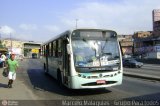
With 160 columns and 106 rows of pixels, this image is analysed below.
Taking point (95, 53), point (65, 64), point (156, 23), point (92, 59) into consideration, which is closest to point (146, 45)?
point (156, 23)

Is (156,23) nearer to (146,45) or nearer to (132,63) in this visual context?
(146,45)

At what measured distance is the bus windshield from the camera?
48.8 ft

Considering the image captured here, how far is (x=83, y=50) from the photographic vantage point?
49.2 feet

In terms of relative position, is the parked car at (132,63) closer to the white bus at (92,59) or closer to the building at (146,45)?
the white bus at (92,59)

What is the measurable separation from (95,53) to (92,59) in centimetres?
32

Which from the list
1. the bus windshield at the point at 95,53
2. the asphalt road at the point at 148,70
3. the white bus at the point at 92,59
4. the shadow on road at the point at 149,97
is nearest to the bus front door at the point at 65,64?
the white bus at the point at 92,59

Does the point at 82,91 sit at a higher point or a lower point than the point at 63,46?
lower

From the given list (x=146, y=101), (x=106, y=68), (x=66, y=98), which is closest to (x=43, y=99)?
(x=66, y=98)

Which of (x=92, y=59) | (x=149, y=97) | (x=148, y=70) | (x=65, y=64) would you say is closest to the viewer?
(x=149, y=97)

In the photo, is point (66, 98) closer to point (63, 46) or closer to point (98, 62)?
point (98, 62)

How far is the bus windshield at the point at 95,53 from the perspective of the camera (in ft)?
48.8

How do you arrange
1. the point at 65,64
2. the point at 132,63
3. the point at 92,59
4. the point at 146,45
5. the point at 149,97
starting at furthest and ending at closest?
the point at 146,45 < the point at 132,63 < the point at 65,64 < the point at 92,59 < the point at 149,97

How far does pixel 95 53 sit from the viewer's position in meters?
15.1

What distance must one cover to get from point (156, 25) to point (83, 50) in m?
113
